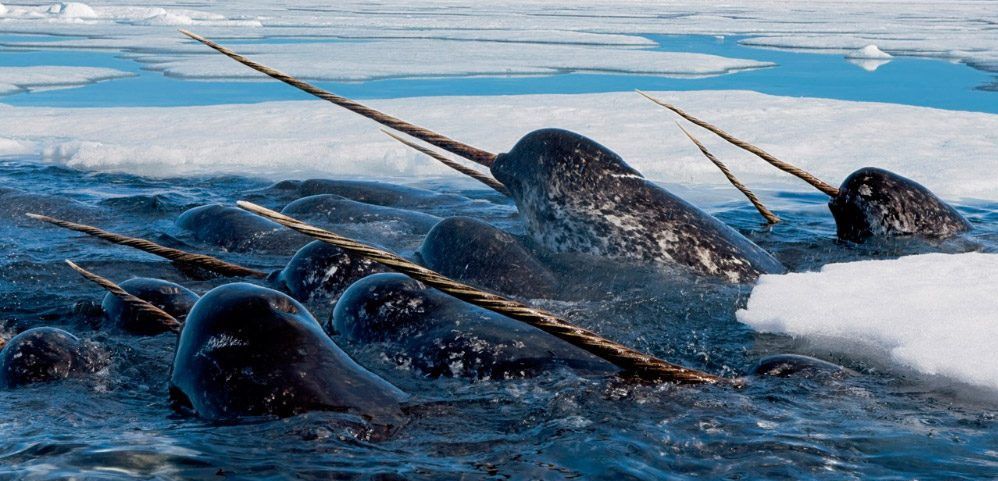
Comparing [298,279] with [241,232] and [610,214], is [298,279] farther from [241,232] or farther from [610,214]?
[610,214]

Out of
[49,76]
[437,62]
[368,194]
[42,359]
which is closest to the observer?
[42,359]

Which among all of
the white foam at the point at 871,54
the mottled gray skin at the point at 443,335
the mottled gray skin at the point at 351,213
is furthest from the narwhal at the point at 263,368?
the white foam at the point at 871,54

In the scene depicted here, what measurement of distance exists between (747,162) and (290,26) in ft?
75.0

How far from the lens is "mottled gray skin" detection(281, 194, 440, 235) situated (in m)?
8.15

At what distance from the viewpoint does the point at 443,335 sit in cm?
482

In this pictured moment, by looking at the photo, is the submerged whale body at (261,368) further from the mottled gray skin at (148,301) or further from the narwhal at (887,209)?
the narwhal at (887,209)

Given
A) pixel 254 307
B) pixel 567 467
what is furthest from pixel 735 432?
pixel 254 307

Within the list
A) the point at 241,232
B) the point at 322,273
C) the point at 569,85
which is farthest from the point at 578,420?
the point at 569,85

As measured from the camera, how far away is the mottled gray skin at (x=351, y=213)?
8148 mm

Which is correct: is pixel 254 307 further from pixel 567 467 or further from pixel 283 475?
pixel 567 467

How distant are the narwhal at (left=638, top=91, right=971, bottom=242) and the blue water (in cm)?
872

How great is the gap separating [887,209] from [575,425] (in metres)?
4.70

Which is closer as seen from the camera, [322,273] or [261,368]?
[261,368]

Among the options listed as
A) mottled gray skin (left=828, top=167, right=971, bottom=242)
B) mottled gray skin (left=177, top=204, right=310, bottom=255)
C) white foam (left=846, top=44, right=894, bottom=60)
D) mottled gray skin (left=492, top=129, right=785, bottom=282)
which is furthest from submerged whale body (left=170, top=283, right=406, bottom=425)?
white foam (left=846, top=44, right=894, bottom=60)
